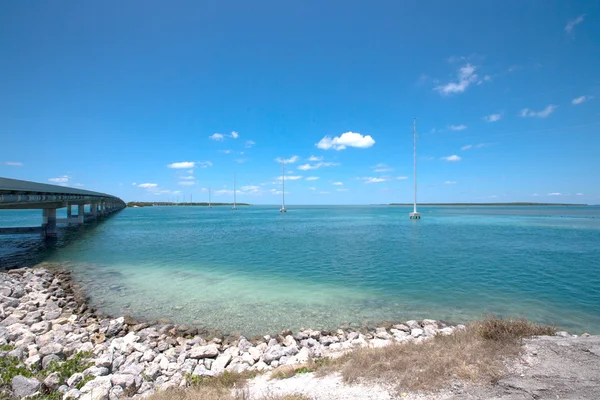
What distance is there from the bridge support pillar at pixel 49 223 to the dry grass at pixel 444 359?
163 ft

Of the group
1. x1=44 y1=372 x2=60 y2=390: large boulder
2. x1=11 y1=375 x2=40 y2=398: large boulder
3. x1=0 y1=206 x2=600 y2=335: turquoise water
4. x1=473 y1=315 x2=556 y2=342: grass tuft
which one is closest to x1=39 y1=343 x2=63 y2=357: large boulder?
x1=44 y1=372 x2=60 y2=390: large boulder

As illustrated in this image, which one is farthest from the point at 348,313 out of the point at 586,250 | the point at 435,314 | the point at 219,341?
the point at 586,250

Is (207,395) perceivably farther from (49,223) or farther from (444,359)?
(49,223)

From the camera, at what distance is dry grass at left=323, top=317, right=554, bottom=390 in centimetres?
543

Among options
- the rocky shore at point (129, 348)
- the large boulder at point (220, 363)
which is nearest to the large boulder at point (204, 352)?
the rocky shore at point (129, 348)

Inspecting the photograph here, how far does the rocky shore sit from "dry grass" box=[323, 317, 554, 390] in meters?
2.38

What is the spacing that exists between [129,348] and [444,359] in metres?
9.82

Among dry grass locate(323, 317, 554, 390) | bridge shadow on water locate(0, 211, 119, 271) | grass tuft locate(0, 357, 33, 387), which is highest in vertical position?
dry grass locate(323, 317, 554, 390)

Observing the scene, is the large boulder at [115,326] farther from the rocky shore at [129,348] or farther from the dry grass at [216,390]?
the dry grass at [216,390]

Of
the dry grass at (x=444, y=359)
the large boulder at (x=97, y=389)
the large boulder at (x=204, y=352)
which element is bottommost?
the large boulder at (x=204, y=352)

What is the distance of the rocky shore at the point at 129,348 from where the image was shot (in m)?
7.09

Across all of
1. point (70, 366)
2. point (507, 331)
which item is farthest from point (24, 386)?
point (507, 331)

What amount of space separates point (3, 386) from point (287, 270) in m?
16.3

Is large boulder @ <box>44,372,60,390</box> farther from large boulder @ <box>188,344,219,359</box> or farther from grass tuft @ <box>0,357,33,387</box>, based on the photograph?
large boulder @ <box>188,344,219,359</box>
